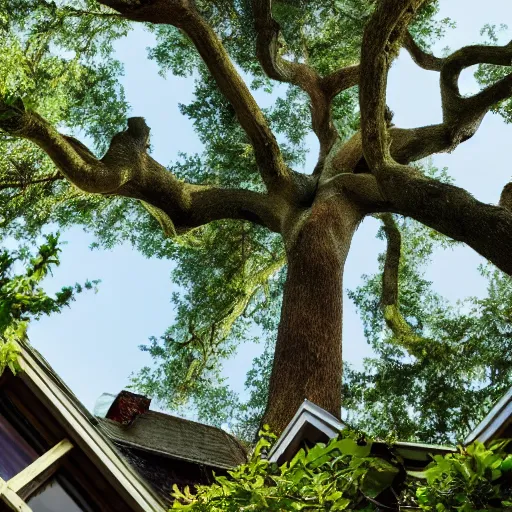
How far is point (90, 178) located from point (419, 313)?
9.54 m

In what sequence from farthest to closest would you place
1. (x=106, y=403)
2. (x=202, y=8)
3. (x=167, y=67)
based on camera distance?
(x=167, y=67) → (x=202, y=8) → (x=106, y=403)

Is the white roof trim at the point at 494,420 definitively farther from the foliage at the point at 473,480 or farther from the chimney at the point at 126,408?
the chimney at the point at 126,408

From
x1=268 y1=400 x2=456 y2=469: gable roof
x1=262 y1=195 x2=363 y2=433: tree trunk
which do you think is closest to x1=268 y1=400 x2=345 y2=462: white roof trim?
x1=268 y1=400 x2=456 y2=469: gable roof

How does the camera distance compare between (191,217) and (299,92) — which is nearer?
(191,217)

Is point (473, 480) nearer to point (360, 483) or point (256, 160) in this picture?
point (360, 483)

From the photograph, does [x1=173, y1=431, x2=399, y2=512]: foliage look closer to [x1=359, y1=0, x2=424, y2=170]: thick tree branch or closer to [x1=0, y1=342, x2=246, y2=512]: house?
[x1=0, y1=342, x2=246, y2=512]: house

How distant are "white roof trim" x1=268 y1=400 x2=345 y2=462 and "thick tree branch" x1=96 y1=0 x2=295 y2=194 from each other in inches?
257

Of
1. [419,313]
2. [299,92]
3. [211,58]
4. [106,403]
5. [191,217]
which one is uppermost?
[299,92]

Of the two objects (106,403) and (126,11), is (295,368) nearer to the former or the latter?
(106,403)

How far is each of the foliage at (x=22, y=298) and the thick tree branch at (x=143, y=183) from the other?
447cm

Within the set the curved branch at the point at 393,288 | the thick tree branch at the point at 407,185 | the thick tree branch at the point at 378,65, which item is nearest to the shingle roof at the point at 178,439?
the thick tree branch at the point at 407,185

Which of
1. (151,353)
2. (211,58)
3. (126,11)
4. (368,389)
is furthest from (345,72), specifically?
(151,353)

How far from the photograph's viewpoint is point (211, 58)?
1089cm

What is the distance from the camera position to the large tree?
769 cm
